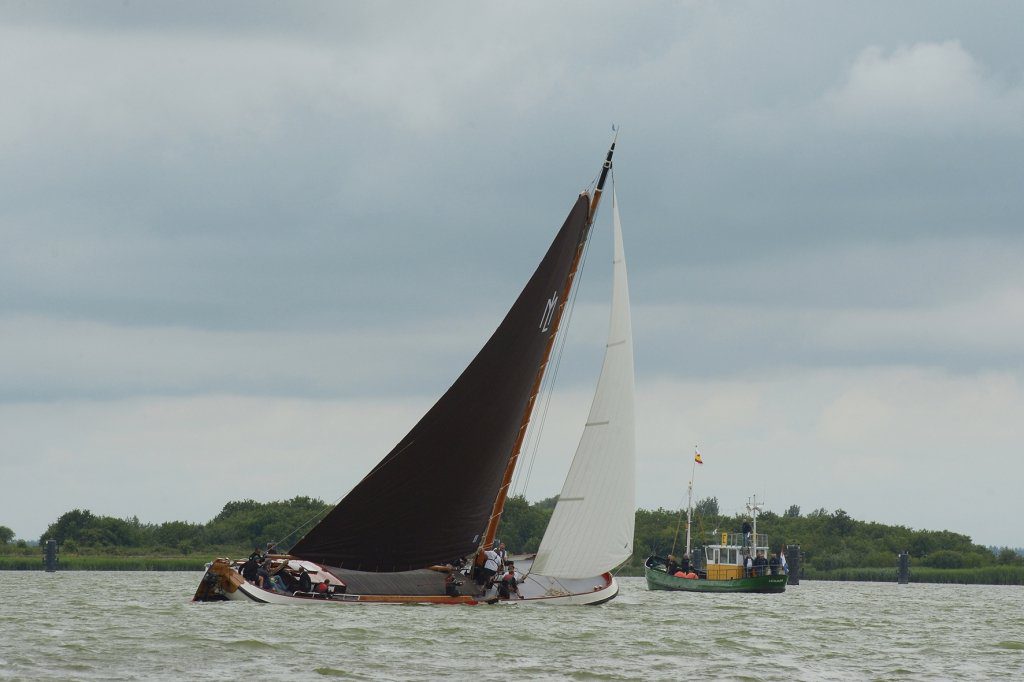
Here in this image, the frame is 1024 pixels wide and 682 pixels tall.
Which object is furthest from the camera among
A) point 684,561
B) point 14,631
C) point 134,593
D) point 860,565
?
point 860,565

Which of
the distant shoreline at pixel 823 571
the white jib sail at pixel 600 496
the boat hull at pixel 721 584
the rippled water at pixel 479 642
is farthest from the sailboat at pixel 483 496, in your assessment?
the distant shoreline at pixel 823 571

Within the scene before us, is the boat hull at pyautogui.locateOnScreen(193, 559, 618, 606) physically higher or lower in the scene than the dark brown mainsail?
lower

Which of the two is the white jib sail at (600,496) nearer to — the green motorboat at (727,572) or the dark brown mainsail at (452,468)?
the dark brown mainsail at (452,468)

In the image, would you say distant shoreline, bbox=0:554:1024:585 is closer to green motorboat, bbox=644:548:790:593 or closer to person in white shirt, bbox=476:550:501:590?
green motorboat, bbox=644:548:790:593

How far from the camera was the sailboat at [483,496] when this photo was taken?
1636 inches

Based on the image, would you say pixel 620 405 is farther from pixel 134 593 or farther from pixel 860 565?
pixel 860 565

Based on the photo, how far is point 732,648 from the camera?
33594 mm

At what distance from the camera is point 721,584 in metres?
73.2

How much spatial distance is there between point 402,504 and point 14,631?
1254 centimetres

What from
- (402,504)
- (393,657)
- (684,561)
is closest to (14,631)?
(393,657)

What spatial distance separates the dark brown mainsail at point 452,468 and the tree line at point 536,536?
2308 inches

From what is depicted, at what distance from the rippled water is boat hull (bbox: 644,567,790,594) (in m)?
22.9

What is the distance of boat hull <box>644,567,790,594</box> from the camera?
72312 mm

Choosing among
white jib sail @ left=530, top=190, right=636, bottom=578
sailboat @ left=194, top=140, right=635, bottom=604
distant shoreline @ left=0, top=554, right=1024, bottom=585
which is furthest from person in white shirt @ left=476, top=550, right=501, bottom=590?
distant shoreline @ left=0, top=554, right=1024, bottom=585
